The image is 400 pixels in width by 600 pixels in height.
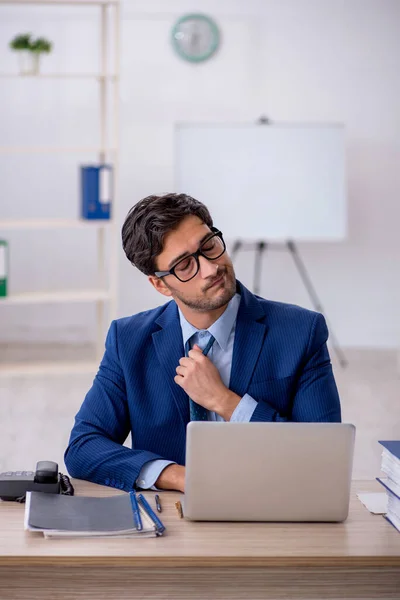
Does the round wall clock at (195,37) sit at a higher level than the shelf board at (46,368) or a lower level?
higher

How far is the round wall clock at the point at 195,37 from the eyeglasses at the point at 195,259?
4.70 meters

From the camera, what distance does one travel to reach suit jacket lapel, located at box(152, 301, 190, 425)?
211cm

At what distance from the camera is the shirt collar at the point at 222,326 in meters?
2.13

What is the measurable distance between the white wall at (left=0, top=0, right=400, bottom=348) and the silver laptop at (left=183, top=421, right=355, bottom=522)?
509 centimetres

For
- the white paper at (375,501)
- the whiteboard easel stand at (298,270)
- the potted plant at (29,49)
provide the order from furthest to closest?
1. the whiteboard easel stand at (298,270)
2. the potted plant at (29,49)
3. the white paper at (375,501)

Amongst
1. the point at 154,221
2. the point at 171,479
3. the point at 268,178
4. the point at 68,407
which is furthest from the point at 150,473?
the point at 268,178

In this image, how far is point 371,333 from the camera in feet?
22.2

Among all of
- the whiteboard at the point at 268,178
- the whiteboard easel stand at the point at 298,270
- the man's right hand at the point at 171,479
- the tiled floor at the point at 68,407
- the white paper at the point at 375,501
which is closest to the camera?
the white paper at the point at 375,501

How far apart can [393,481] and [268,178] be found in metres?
4.48

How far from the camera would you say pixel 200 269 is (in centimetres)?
202

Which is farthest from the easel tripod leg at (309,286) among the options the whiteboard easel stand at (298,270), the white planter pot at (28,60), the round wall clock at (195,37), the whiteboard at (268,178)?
the white planter pot at (28,60)

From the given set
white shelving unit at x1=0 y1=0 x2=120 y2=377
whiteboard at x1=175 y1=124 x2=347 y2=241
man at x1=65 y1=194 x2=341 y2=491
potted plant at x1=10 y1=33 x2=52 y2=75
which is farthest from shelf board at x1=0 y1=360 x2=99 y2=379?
man at x1=65 y1=194 x2=341 y2=491

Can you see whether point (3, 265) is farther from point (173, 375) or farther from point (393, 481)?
point (393, 481)

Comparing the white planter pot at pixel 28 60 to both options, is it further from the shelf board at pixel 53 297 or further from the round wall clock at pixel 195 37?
the shelf board at pixel 53 297
